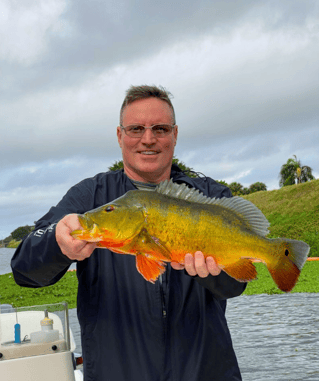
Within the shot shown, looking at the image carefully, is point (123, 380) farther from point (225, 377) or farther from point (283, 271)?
point (283, 271)

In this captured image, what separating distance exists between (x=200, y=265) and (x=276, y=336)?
11.9 meters

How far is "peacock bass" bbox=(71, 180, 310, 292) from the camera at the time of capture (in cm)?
256

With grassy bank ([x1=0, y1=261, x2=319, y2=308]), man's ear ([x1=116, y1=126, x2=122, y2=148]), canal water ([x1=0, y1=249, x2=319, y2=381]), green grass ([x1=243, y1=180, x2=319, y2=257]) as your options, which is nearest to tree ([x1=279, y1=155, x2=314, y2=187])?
green grass ([x1=243, y1=180, x2=319, y2=257])

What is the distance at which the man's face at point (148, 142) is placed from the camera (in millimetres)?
3312

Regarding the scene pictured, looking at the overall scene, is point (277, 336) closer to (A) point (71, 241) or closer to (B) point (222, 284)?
(B) point (222, 284)

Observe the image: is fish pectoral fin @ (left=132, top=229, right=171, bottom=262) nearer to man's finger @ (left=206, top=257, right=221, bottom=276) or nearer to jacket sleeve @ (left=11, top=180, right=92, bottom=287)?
man's finger @ (left=206, top=257, right=221, bottom=276)

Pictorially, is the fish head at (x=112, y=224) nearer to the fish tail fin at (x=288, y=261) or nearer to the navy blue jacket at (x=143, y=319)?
the navy blue jacket at (x=143, y=319)

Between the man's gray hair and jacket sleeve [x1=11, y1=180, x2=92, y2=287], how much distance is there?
0.90 m

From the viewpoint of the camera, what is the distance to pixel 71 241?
8.27 feet

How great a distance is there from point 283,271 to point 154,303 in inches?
34.7

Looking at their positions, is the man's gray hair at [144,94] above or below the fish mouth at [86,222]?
above

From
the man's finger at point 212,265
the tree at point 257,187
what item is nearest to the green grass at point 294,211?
the man's finger at point 212,265

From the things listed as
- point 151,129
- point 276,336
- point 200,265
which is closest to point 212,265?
point 200,265

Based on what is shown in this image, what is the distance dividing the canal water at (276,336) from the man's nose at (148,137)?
5591 millimetres
